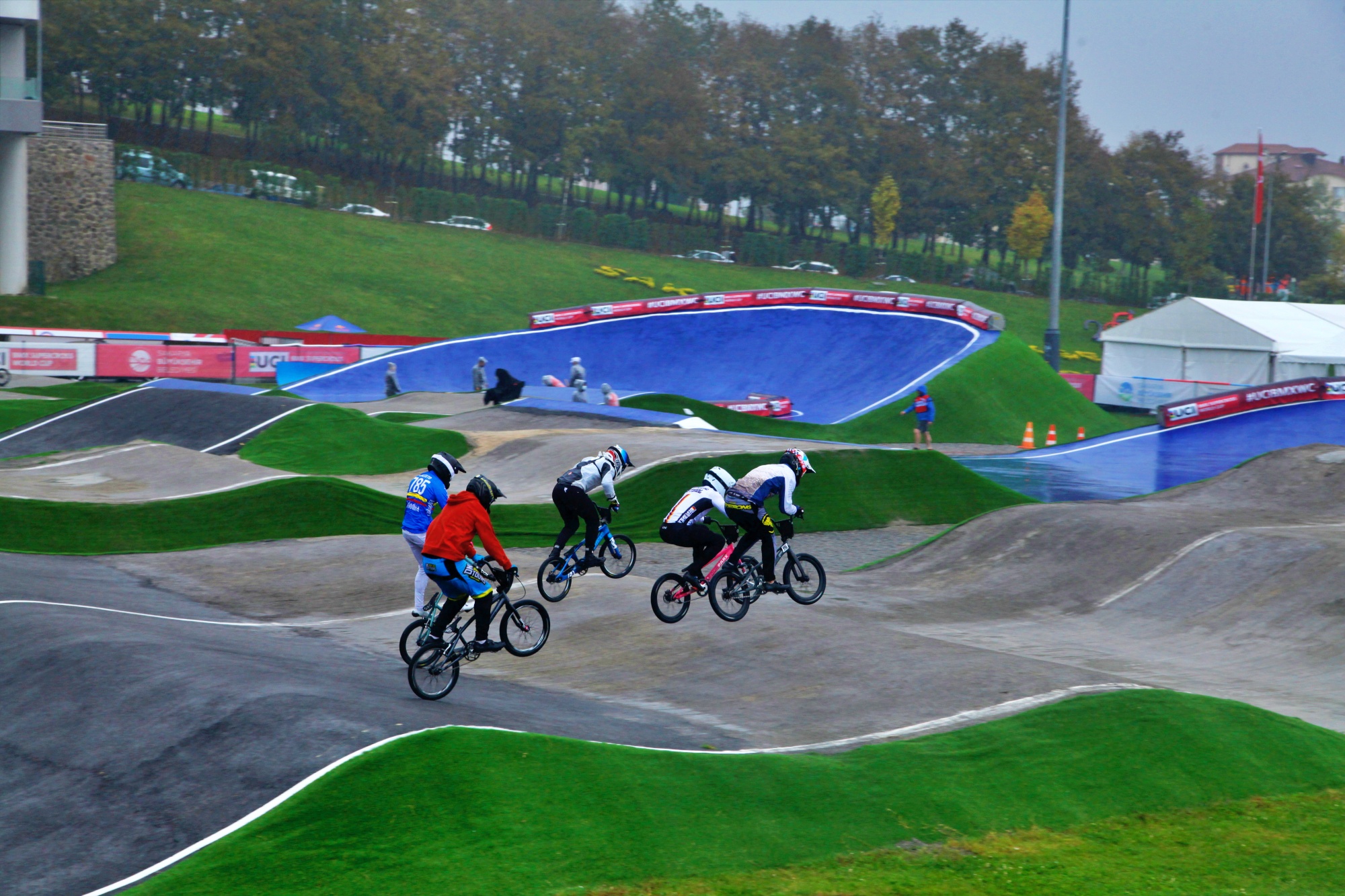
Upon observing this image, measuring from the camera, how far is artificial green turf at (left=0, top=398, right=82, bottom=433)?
32.8 meters

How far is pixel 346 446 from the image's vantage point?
28.5 meters

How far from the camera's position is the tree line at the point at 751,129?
294ft

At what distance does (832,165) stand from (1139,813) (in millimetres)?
95059

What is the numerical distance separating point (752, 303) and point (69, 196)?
125 feet

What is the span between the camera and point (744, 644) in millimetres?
13930

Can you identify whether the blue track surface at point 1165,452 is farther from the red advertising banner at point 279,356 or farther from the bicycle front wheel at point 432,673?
the red advertising banner at point 279,356

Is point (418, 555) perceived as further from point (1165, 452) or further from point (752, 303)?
point (752, 303)

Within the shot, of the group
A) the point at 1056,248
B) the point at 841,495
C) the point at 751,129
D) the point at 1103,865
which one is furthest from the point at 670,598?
the point at 751,129

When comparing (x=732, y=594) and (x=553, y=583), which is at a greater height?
(x=732, y=594)

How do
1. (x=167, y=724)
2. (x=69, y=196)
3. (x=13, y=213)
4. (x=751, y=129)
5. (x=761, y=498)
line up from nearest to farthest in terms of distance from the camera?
(x=167, y=724) → (x=761, y=498) → (x=13, y=213) → (x=69, y=196) → (x=751, y=129)

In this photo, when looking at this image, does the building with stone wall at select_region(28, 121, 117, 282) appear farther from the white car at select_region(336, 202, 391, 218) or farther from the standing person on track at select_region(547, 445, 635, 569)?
the standing person on track at select_region(547, 445, 635, 569)

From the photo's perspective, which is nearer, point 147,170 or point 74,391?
point 74,391

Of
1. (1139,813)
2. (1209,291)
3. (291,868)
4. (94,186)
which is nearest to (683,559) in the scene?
(1139,813)

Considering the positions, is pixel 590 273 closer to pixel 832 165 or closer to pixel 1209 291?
pixel 832 165
